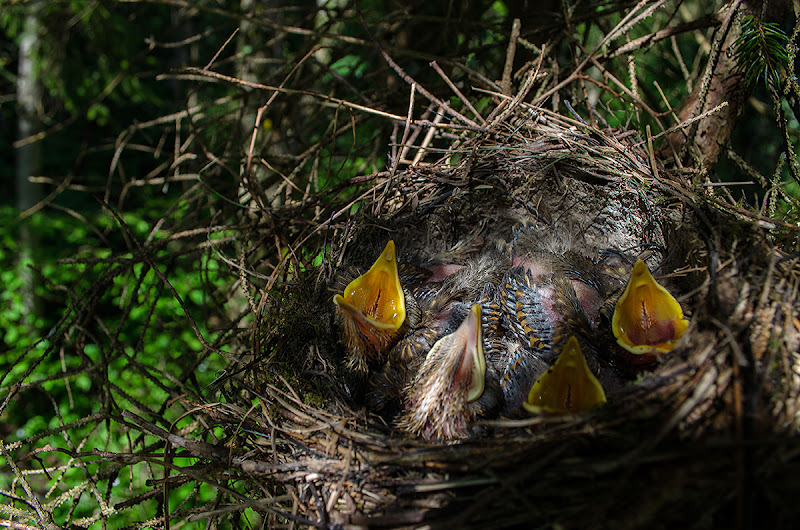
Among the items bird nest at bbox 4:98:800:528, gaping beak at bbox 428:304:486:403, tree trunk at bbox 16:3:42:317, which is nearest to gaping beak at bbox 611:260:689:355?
bird nest at bbox 4:98:800:528

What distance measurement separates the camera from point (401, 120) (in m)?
1.38

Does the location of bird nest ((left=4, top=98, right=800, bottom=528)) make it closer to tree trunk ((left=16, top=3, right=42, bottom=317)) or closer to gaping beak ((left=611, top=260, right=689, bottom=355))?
gaping beak ((left=611, top=260, right=689, bottom=355))

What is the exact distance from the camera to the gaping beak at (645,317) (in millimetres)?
1032

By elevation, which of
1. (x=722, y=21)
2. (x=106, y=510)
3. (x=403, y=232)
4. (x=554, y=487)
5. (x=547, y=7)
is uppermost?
(x=547, y=7)

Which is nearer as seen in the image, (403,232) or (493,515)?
(493,515)

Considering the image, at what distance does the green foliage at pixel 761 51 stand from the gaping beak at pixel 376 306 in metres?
0.93

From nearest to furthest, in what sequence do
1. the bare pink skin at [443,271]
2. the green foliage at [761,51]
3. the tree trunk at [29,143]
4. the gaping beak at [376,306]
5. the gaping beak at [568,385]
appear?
the gaping beak at [568,385] < the green foliage at [761,51] < the gaping beak at [376,306] < the bare pink skin at [443,271] < the tree trunk at [29,143]

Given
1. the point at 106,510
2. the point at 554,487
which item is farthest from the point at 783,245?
the point at 106,510

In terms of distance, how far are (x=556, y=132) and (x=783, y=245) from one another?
1.91ft

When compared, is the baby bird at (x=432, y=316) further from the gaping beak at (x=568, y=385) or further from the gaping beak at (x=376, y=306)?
the gaping beak at (x=568, y=385)

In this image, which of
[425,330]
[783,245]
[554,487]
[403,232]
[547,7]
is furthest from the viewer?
[547,7]

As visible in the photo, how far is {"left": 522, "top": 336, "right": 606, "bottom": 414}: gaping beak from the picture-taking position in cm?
95

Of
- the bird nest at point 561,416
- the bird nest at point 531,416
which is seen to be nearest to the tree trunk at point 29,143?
the bird nest at point 531,416

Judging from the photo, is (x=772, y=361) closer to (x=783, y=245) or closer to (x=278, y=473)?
(x=783, y=245)
